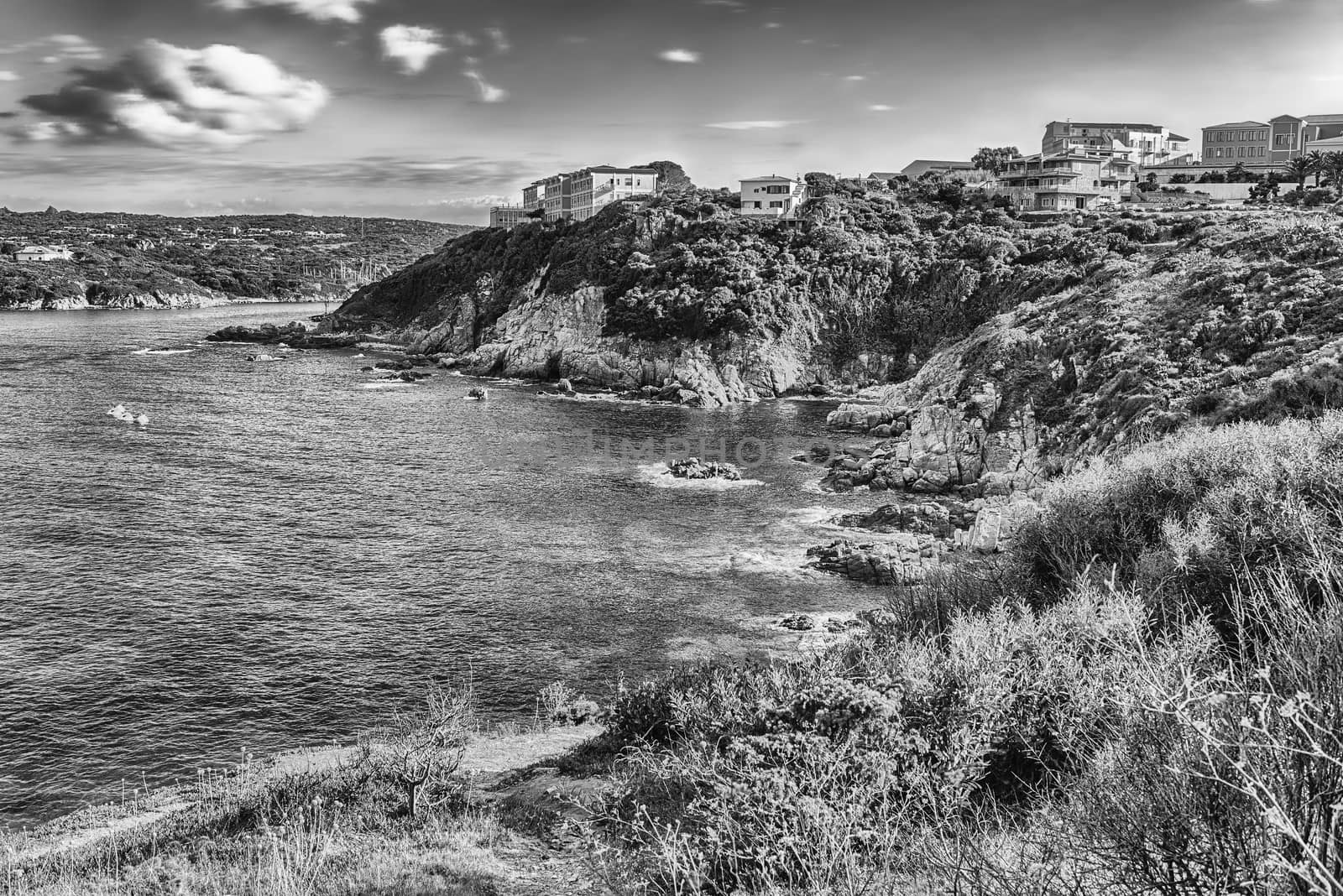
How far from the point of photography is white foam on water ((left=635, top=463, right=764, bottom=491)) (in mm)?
56656

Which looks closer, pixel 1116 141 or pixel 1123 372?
pixel 1123 372

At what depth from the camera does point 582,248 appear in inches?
4796

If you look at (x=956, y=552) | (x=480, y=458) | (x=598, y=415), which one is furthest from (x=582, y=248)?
(x=956, y=552)

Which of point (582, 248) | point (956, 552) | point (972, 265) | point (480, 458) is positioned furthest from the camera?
point (582, 248)

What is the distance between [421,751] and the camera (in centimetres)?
2253

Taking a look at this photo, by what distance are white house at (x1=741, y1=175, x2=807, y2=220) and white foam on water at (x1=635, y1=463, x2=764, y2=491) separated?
240ft

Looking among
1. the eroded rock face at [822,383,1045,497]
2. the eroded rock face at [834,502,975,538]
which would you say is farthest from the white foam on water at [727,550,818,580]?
the eroded rock face at [822,383,1045,497]

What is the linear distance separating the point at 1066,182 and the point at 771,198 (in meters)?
36.4

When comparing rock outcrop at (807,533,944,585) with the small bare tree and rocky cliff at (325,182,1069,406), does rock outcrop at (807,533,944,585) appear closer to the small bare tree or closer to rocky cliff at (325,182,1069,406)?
the small bare tree

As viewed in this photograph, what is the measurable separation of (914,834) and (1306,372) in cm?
3245

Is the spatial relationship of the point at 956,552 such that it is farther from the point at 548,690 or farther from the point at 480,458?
the point at 480,458

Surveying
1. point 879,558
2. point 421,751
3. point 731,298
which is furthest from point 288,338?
point 421,751

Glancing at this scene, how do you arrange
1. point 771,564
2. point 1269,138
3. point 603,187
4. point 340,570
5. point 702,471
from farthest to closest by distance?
1. point 603,187
2. point 1269,138
3. point 702,471
4. point 771,564
5. point 340,570

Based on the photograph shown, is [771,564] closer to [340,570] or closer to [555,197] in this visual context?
[340,570]
